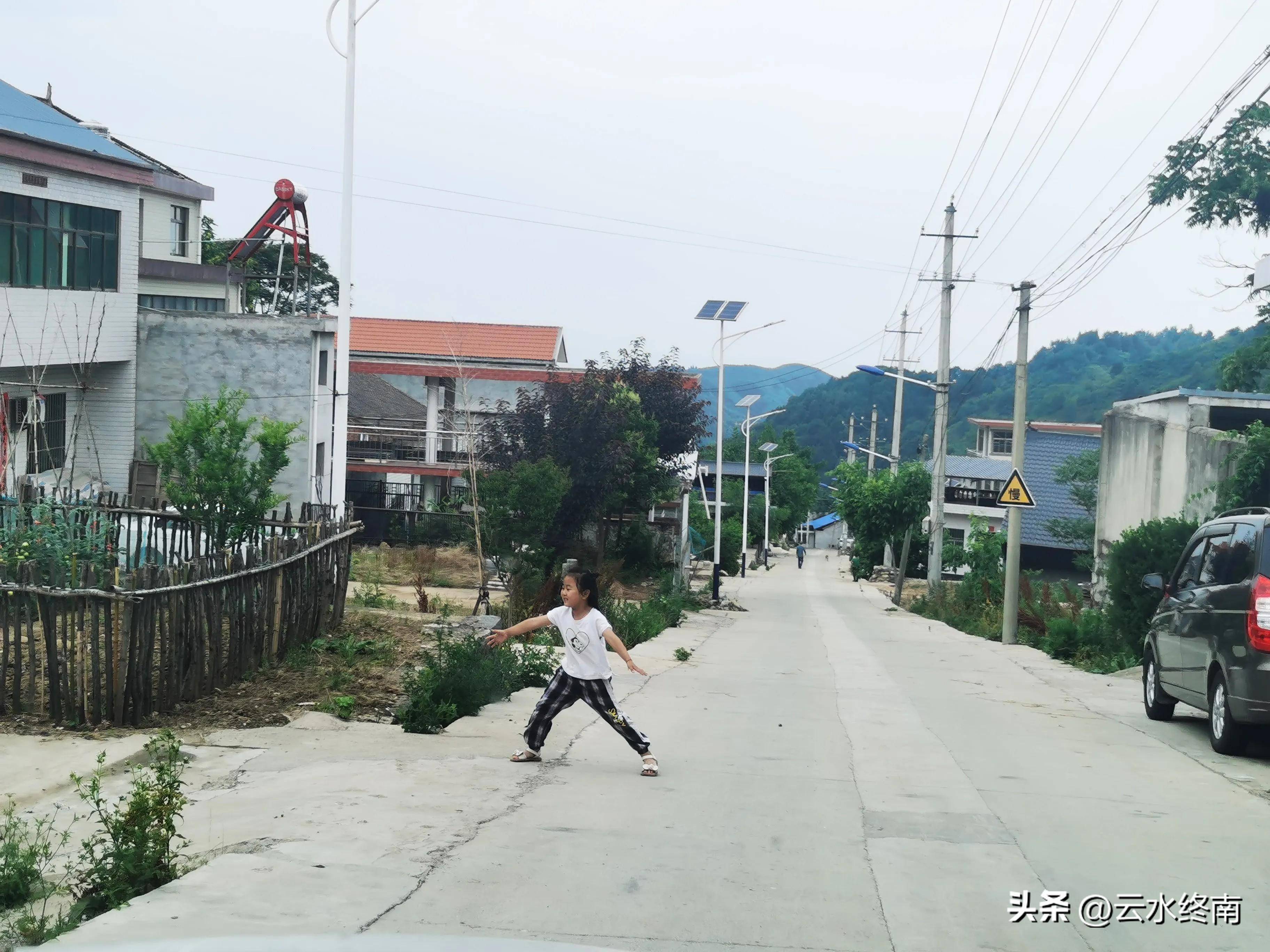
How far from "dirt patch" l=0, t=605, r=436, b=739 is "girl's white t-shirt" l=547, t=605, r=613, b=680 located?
275cm

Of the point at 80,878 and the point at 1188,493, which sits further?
the point at 1188,493

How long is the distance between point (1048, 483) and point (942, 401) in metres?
16.6

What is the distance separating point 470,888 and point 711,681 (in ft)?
31.8

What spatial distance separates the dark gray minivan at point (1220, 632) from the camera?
8914mm

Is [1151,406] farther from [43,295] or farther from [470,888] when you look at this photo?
[470,888]

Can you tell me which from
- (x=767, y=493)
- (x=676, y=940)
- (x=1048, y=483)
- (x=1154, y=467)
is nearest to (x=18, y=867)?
(x=676, y=940)

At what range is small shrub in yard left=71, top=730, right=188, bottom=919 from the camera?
4.92 m

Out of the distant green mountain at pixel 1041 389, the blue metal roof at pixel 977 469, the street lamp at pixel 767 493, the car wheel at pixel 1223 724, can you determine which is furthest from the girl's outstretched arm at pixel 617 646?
the distant green mountain at pixel 1041 389

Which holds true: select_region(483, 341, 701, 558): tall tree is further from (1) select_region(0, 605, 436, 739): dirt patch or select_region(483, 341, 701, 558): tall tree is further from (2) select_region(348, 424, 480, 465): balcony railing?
(1) select_region(0, 605, 436, 739): dirt patch

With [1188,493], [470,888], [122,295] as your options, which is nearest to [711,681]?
[470,888]

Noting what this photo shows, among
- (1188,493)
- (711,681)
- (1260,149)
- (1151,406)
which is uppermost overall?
(1260,149)

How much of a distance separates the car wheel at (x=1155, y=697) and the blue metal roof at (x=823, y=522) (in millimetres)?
109521

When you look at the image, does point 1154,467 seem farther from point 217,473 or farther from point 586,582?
point 586,582

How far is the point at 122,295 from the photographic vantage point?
2498cm
